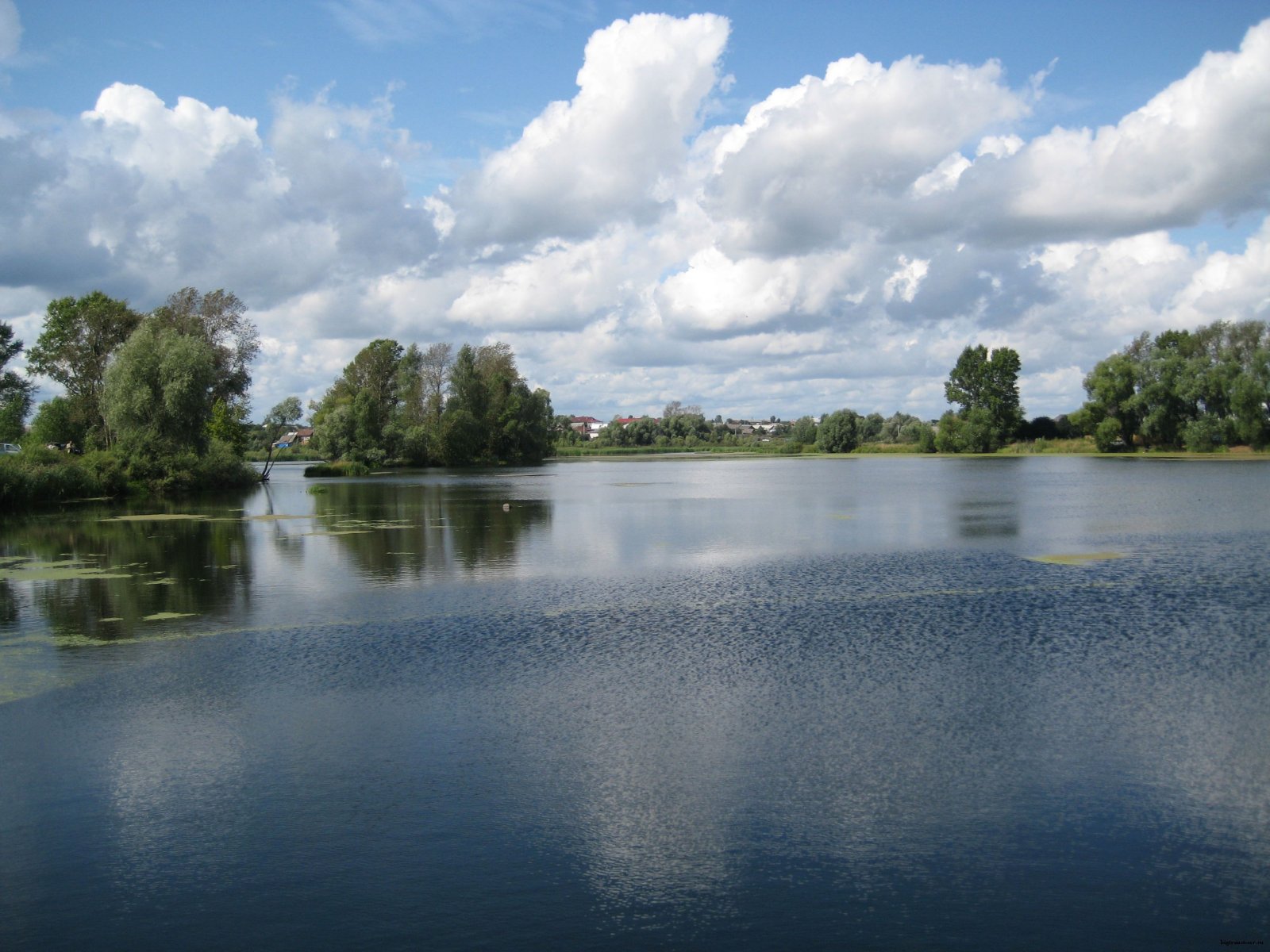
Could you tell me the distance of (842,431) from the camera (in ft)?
453

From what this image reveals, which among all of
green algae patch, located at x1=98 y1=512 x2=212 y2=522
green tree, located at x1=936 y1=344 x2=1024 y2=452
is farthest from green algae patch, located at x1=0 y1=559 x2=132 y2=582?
green tree, located at x1=936 y1=344 x2=1024 y2=452

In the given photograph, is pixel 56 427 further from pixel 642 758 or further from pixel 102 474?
pixel 642 758

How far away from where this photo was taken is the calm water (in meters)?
6.81

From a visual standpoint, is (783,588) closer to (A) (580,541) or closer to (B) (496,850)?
(A) (580,541)

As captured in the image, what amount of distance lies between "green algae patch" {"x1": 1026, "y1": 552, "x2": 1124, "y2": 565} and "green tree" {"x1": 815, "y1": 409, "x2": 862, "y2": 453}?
11508cm

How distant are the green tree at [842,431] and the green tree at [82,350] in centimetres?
9919

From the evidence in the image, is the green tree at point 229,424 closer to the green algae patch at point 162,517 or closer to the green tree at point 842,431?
the green algae patch at point 162,517

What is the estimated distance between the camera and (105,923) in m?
6.78

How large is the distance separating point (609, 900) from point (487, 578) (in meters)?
15.7

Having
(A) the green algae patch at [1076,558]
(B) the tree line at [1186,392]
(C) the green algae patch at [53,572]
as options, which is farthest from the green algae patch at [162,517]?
(B) the tree line at [1186,392]

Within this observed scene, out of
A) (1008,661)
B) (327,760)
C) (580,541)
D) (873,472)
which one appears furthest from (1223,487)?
(327,760)

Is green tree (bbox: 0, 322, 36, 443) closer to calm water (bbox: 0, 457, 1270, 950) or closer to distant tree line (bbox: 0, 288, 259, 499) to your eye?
distant tree line (bbox: 0, 288, 259, 499)

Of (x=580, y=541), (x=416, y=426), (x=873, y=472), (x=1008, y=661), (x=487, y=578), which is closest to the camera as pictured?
(x=1008, y=661)

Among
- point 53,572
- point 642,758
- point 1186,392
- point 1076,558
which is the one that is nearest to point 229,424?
point 53,572
